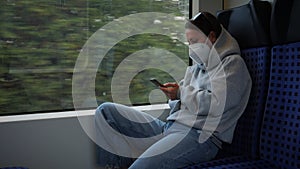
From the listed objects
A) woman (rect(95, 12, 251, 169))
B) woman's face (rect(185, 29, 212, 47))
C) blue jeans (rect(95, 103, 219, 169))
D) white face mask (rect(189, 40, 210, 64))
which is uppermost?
woman's face (rect(185, 29, 212, 47))

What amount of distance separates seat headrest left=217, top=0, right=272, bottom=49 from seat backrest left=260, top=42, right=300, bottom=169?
0.38 ft

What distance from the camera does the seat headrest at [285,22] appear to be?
57.6 inches

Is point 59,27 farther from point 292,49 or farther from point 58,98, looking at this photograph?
point 292,49

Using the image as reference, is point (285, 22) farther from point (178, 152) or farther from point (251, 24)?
point (178, 152)

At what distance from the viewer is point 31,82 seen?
2031 mm

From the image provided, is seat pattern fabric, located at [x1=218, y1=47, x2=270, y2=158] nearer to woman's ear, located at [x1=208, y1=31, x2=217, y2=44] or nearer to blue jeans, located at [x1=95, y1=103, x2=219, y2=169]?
woman's ear, located at [x1=208, y1=31, x2=217, y2=44]

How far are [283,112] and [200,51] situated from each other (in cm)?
51

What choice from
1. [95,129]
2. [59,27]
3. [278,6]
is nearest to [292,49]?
[278,6]

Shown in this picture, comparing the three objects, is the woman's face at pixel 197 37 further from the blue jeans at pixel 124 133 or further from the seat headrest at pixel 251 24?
the blue jeans at pixel 124 133

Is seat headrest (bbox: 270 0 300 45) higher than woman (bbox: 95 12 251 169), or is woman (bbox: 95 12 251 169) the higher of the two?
seat headrest (bbox: 270 0 300 45)

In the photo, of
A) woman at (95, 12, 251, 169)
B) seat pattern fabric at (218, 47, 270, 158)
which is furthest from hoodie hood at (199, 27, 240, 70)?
seat pattern fabric at (218, 47, 270, 158)

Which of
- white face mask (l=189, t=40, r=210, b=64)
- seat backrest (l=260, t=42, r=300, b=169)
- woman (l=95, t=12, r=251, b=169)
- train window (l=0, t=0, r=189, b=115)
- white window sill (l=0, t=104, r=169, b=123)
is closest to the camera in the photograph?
seat backrest (l=260, t=42, r=300, b=169)

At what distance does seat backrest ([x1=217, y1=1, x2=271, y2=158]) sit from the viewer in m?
1.61

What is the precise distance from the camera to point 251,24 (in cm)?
167
